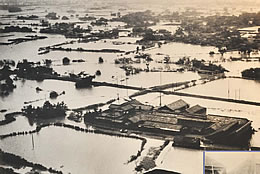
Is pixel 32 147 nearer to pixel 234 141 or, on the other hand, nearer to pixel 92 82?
pixel 92 82

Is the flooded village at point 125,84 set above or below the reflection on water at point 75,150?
above

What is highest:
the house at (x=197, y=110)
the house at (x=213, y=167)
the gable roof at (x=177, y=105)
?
the gable roof at (x=177, y=105)

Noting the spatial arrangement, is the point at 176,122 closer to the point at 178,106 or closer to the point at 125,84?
the point at 178,106

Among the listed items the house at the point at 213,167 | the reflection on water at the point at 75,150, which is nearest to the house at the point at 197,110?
the house at the point at 213,167

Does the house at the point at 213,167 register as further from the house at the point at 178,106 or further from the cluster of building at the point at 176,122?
the house at the point at 178,106

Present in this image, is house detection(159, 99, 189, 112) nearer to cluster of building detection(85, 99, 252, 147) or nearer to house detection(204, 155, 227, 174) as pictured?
cluster of building detection(85, 99, 252, 147)

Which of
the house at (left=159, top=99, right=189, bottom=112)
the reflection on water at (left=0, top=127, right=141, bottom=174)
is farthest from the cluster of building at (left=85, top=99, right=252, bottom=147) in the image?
the reflection on water at (left=0, top=127, right=141, bottom=174)

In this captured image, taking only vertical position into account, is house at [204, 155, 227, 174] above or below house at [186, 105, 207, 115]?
below
